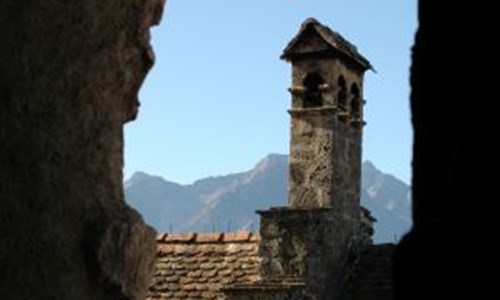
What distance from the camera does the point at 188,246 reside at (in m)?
12.5

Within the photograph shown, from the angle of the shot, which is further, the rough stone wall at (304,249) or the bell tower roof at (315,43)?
the bell tower roof at (315,43)

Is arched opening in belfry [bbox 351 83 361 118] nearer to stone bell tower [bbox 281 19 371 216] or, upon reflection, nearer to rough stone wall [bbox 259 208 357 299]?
stone bell tower [bbox 281 19 371 216]

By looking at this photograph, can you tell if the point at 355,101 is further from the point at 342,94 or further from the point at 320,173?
the point at 320,173

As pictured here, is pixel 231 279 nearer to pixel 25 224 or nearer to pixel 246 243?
pixel 246 243

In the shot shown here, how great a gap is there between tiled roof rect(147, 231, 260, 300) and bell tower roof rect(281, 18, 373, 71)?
8.00 feet

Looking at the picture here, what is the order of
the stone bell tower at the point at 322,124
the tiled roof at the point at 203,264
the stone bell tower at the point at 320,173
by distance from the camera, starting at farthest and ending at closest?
1. the stone bell tower at the point at 322,124
2. the stone bell tower at the point at 320,173
3. the tiled roof at the point at 203,264

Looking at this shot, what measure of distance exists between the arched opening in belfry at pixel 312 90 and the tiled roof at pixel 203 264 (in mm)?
1867

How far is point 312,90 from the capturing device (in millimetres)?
12984

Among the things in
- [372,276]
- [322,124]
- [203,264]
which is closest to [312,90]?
[322,124]

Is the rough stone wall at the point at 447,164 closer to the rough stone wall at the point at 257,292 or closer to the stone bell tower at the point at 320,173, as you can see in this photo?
the rough stone wall at the point at 257,292

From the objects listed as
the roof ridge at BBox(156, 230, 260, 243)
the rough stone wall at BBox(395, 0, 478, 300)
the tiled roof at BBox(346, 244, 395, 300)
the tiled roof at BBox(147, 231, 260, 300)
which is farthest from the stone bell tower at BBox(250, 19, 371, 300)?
the rough stone wall at BBox(395, 0, 478, 300)

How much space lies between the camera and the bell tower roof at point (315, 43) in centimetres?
1274

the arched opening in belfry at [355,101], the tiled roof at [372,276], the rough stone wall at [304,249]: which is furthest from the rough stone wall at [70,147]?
the arched opening in belfry at [355,101]

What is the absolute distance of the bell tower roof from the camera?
12742 mm
